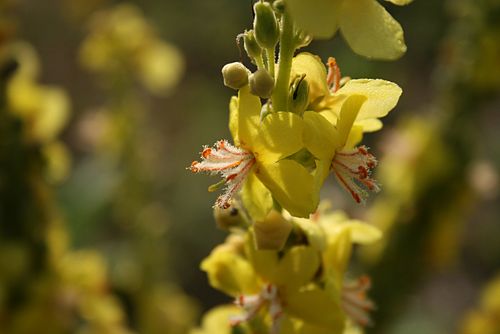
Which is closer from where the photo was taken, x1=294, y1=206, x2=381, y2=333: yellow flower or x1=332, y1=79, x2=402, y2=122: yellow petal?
x1=332, y1=79, x2=402, y2=122: yellow petal

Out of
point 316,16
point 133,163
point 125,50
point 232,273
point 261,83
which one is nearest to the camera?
point 316,16

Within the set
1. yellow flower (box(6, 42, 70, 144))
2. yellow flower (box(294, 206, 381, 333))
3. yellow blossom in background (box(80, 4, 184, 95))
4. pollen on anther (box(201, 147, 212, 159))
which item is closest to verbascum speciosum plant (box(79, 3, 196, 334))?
yellow blossom in background (box(80, 4, 184, 95))

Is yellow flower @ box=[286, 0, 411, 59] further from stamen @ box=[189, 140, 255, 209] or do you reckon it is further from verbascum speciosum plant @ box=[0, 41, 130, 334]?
verbascum speciosum plant @ box=[0, 41, 130, 334]

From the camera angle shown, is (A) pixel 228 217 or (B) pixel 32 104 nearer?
(A) pixel 228 217

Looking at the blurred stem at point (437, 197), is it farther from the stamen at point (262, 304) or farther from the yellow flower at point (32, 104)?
the stamen at point (262, 304)

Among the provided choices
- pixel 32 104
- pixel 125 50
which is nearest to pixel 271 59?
pixel 32 104

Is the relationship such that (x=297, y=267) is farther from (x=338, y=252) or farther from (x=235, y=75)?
(x=235, y=75)

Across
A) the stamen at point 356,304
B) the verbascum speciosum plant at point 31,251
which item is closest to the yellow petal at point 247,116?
the stamen at point 356,304
